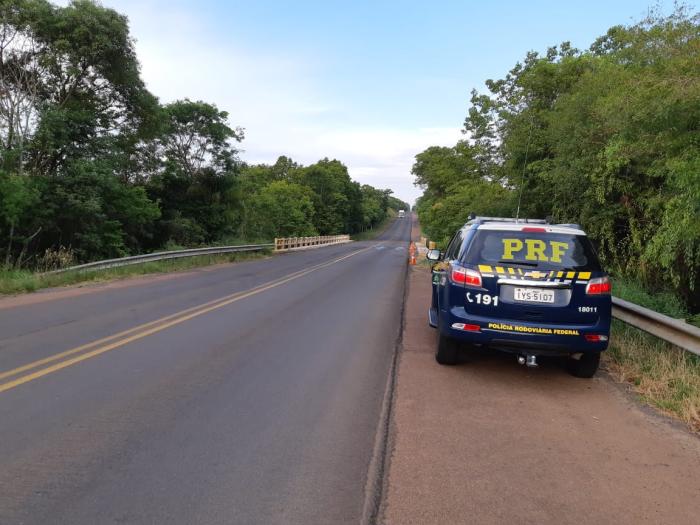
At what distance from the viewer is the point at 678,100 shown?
21.9 feet

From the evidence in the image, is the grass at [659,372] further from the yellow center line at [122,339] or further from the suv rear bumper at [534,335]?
the yellow center line at [122,339]

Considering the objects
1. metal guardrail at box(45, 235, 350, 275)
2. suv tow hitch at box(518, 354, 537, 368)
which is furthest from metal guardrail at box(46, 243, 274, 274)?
suv tow hitch at box(518, 354, 537, 368)

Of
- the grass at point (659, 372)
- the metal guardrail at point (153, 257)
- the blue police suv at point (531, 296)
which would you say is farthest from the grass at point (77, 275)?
the grass at point (659, 372)

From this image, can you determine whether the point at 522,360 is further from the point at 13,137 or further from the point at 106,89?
the point at 106,89

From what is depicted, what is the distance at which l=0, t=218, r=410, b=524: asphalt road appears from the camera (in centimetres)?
317

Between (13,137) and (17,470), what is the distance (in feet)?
63.2

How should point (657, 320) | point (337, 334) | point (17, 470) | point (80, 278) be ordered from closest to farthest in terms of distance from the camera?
point (17, 470) → point (657, 320) → point (337, 334) → point (80, 278)

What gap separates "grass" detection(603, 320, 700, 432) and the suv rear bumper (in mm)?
717

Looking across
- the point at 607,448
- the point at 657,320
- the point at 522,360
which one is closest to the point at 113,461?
the point at 607,448

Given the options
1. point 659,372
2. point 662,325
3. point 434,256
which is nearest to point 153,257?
point 434,256

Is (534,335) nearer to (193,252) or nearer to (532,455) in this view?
(532,455)

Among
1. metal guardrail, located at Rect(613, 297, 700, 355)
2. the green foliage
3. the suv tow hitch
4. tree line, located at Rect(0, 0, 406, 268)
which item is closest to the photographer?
metal guardrail, located at Rect(613, 297, 700, 355)

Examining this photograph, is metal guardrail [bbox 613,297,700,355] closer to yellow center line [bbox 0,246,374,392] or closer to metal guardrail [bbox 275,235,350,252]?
yellow center line [bbox 0,246,374,392]

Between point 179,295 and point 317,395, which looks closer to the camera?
point 317,395
